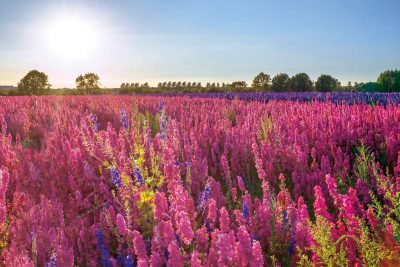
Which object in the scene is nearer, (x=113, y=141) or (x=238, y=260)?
(x=238, y=260)

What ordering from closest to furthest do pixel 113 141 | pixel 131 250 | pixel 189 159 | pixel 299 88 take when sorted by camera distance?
pixel 131 250, pixel 189 159, pixel 113 141, pixel 299 88

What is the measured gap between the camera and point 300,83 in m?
29.9

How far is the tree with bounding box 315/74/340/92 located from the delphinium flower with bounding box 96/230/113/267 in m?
28.6

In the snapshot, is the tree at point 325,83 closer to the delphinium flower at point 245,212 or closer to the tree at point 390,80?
the tree at point 390,80

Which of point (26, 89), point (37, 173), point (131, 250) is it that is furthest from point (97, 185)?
point (26, 89)

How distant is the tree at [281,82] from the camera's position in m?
30.4

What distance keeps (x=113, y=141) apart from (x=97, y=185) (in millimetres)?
815

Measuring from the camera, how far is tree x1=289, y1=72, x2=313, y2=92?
2989 cm

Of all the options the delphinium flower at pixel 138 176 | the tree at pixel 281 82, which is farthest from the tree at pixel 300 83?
the delphinium flower at pixel 138 176

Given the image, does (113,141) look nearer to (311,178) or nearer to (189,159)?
(189,159)

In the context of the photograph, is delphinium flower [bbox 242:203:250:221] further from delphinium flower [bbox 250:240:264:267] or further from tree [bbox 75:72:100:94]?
tree [bbox 75:72:100:94]

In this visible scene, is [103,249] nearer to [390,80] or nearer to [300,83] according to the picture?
[390,80]

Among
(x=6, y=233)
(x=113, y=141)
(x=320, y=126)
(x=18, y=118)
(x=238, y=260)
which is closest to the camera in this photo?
(x=238, y=260)

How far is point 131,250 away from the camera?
7.47 feet
